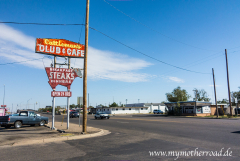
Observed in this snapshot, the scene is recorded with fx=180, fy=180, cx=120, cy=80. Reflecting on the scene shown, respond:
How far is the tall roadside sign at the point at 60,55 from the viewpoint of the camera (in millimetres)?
15796

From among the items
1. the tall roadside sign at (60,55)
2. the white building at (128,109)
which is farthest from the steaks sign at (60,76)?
the white building at (128,109)

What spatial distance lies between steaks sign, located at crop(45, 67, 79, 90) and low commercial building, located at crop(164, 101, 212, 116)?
38.2 meters

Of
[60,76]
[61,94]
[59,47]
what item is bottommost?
[61,94]

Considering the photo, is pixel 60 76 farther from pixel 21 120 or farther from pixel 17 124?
pixel 17 124

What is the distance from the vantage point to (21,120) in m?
18.7

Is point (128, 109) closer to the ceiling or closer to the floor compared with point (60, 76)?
closer to the floor

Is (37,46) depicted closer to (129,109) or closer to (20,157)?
(20,157)

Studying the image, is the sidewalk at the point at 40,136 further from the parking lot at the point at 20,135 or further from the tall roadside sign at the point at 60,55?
the tall roadside sign at the point at 60,55

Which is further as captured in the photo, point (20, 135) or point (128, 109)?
point (128, 109)

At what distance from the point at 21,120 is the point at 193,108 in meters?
40.9

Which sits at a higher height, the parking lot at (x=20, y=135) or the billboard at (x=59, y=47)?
the billboard at (x=59, y=47)

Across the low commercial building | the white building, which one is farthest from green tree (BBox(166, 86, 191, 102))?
the low commercial building

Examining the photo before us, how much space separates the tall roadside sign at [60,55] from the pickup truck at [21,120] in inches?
189

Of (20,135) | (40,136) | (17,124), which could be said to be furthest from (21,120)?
(40,136)
